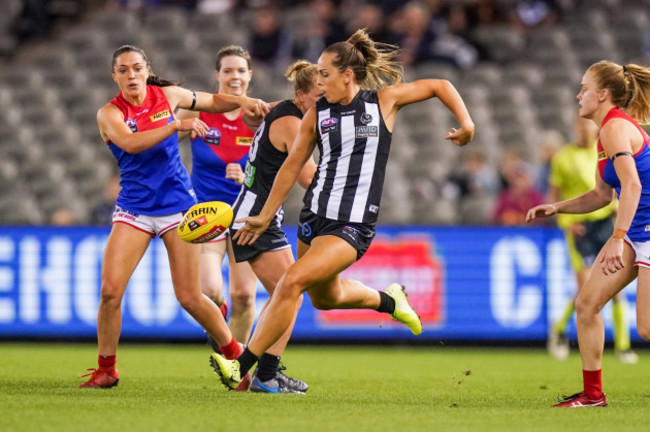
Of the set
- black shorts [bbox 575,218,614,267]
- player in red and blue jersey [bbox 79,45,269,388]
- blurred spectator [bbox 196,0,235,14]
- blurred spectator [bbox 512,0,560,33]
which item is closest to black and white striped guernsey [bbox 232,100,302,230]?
player in red and blue jersey [bbox 79,45,269,388]

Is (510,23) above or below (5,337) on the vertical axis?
above

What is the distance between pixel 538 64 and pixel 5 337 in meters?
9.21

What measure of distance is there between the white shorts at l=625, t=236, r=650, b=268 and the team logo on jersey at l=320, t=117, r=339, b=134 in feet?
6.50

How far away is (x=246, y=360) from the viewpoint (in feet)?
22.6

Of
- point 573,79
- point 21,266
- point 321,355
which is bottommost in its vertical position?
point 321,355

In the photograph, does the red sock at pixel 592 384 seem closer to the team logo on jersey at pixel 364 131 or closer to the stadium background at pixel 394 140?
the team logo on jersey at pixel 364 131

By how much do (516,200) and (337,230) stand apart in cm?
641

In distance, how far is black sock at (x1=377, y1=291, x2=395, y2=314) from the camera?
24.7 feet

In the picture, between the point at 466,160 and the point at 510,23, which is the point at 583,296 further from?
the point at 510,23

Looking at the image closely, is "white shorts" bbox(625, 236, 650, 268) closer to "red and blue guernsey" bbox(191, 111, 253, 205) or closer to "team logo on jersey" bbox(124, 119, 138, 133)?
"red and blue guernsey" bbox(191, 111, 253, 205)

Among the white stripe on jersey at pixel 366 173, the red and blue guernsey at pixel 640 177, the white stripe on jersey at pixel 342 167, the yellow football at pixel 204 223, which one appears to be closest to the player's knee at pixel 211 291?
the yellow football at pixel 204 223

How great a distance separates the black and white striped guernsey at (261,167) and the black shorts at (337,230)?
0.57 meters

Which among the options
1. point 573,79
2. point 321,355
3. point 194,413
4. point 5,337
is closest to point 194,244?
point 194,413

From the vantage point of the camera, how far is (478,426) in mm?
5715
